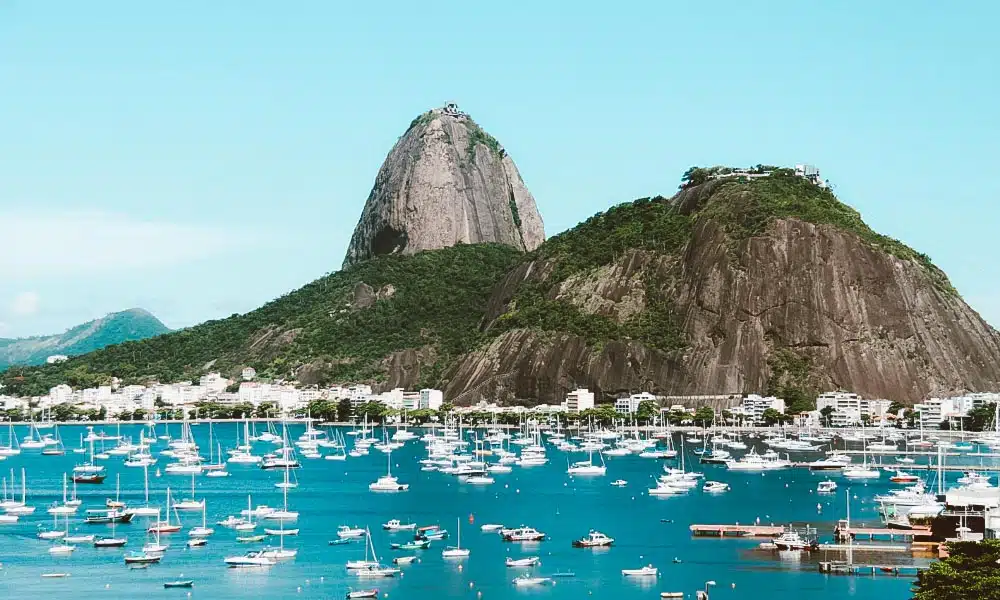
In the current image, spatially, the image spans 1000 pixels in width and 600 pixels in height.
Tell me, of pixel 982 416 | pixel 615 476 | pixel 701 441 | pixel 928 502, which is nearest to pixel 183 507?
pixel 615 476

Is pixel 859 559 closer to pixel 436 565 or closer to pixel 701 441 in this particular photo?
pixel 436 565

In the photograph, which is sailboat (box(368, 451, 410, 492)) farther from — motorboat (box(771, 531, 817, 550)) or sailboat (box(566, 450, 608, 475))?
motorboat (box(771, 531, 817, 550))

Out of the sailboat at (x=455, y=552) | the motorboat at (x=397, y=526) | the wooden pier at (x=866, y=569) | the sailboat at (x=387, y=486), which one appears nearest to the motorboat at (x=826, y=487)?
the sailboat at (x=387, y=486)

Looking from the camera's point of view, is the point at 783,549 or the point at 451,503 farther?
the point at 451,503

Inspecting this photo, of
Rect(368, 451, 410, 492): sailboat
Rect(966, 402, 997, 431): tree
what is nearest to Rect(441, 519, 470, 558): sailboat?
Rect(368, 451, 410, 492): sailboat

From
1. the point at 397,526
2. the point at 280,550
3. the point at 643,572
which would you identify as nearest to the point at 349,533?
the point at 397,526
